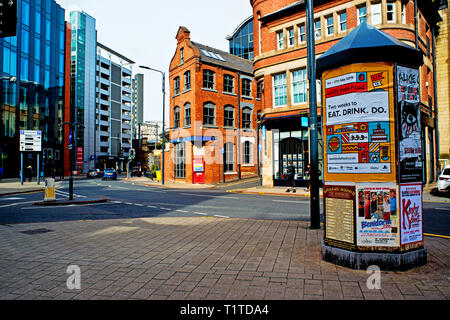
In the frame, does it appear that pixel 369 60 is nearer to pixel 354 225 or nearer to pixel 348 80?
pixel 348 80

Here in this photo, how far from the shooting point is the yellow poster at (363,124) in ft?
14.5

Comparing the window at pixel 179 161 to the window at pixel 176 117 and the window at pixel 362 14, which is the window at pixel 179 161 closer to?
the window at pixel 176 117

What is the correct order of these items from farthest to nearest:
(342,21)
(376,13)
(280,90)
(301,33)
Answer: (280,90), (301,33), (342,21), (376,13)

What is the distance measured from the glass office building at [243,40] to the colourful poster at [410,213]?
137ft

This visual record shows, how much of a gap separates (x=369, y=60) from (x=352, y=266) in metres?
3.10

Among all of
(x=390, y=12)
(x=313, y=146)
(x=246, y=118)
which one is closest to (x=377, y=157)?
(x=313, y=146)

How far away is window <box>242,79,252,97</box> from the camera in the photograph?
1304 inches

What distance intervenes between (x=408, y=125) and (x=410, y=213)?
1.32 meters

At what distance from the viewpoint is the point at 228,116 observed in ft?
103

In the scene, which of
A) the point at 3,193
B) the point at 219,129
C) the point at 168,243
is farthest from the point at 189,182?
the point at 168,243

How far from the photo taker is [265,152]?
23266 millimetres

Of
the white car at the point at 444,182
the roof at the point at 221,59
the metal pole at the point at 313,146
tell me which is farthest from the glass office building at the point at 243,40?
the metal pole at the point at 313,146

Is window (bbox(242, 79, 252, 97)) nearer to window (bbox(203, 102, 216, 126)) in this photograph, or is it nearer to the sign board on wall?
window (bbox(203, 102, 216, 126))

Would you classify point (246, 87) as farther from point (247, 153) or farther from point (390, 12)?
point (390, 12)
